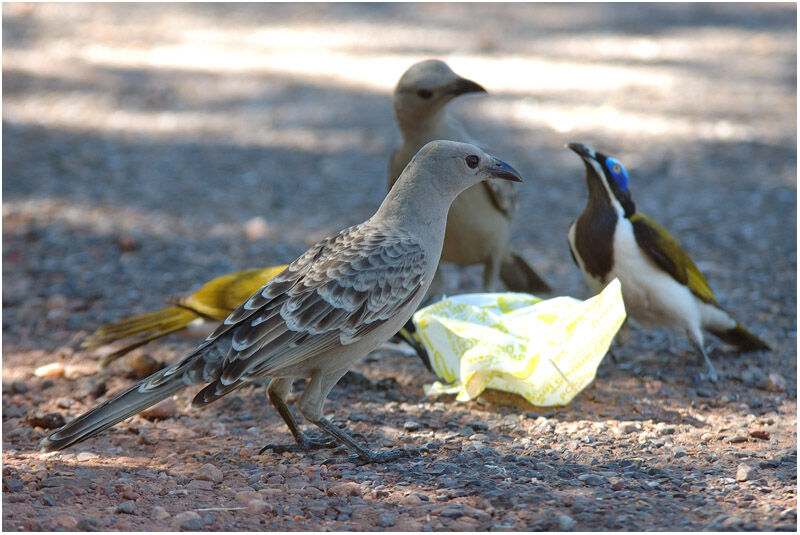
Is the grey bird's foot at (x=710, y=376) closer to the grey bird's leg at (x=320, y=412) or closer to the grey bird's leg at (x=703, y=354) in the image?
the grey bird's leg at (x=703, y=354)

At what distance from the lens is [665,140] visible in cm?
966

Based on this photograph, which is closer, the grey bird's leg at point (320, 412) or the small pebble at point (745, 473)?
the small pebble at point (745, 473)

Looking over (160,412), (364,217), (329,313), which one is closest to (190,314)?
(160,412)

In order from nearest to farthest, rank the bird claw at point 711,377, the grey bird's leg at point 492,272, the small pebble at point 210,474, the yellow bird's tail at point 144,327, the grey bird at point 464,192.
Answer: the small pebble at point 210,474 → the bird claw at point 711,377 → the yellow bird's tail at point 144,327 → the grey bird at point 464,192 → the grey bird's leg at point 492,272

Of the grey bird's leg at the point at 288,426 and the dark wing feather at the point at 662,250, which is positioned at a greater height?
the dark wing feather at the point at 662,250

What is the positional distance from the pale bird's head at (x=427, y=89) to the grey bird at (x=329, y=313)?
1.46m

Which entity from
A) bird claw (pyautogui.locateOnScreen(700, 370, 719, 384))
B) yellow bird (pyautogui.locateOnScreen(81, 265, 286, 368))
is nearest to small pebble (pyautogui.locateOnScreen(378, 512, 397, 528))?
yellow bird (pyautogui.locateOnScreen(81, 265, 286, 368))

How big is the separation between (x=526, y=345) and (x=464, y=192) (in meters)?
1.37

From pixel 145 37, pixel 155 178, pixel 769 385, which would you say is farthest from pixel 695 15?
pixel 769 385

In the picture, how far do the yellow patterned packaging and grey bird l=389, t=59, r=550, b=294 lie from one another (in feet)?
2.94

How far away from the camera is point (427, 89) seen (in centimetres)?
573

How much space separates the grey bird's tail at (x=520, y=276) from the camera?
647cm

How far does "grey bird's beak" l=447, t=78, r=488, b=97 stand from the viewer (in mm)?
5656

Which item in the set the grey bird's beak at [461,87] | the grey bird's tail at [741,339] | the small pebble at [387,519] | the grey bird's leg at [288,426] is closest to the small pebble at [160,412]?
the grey bird's leg at [288,426]
